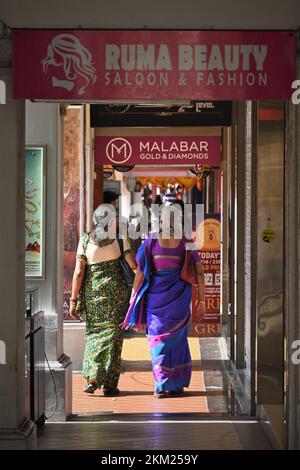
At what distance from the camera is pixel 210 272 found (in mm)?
13508

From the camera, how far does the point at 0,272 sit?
5773 millimetres

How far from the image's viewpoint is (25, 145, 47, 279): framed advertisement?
27.9ft

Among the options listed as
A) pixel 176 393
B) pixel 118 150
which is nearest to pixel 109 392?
pixel 176 393

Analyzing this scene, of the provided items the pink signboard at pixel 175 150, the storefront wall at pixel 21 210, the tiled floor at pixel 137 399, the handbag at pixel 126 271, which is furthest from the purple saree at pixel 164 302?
the pink signboard at pixel 175 150

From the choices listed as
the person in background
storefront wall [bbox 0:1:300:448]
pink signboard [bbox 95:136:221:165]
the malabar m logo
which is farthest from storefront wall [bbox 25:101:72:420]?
pink signboard [bbox 95:136:221:165]

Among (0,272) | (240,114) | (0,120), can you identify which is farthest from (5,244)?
(240,114)

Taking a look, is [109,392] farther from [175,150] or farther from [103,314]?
[175,150]

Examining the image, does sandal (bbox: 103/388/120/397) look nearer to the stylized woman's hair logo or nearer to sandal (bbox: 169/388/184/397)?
sandal (bbox: 169/388/184/397)

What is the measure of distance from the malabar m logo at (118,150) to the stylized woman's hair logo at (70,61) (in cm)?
720

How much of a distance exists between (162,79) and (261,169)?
2.32 meters

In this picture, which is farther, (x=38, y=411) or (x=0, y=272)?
(x=38, y=411)

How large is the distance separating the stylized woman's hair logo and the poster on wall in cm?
773
